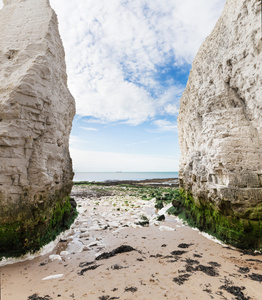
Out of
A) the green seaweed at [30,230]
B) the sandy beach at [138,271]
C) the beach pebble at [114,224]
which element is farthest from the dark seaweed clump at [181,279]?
the beach pebble at [114,224]

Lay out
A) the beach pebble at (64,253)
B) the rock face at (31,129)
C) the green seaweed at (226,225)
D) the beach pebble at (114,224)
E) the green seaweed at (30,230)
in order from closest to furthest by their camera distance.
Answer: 1. the green seaweed at (30,230)
2. the rock face at (31,129)
3. the green seaweed at (226,225)
4. the beach pebble at (64,253)
5. the beach pebble at (114,224)

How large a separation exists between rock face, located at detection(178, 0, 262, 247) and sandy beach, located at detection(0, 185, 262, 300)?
98 centimetres

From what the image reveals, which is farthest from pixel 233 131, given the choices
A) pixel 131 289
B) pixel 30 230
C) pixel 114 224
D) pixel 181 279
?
pixel 30 230

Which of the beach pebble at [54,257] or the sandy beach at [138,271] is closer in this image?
the sandy beach at [138,271]

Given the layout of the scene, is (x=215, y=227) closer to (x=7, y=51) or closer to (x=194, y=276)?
(x=194, y=276)

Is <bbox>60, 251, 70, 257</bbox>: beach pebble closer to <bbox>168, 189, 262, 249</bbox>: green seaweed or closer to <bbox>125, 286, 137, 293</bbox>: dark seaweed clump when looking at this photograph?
<bbox>125, 286, 137, 293</bbox>: dark seaweed clump

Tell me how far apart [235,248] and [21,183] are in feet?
22.7

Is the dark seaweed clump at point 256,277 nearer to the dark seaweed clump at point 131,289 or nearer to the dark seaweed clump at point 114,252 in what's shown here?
the dark seaweed clump at point 131,289

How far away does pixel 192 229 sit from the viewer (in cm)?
756

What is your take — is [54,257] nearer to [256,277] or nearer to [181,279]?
[181,279]

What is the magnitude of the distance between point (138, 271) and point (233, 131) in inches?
205

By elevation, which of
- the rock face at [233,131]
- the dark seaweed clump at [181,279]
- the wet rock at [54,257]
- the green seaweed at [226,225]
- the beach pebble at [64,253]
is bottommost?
the beach pebble at [64,253]

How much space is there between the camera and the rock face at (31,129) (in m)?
4.94

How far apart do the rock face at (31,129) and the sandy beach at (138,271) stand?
106 cm
